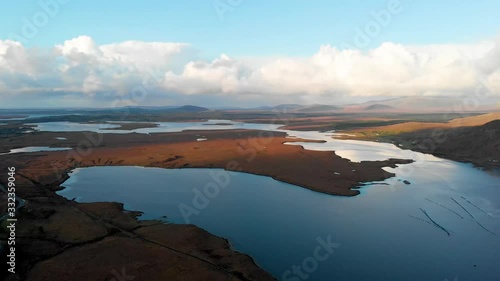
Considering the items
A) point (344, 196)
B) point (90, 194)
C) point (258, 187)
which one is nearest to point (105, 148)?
point (90, 194)

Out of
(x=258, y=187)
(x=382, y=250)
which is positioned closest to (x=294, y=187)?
(x=258, y=187)

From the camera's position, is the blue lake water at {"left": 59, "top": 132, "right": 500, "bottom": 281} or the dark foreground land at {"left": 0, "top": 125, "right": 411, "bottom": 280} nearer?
the dark foreground land at {"left": 0, "top": 125, "right": 411, "bottom": 280}

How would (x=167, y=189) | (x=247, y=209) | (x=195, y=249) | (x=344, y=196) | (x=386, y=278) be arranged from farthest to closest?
1. (x=167, y=189)
2. (x=344, y=196)
3. (x=247, y=209)
4. (x=195, y=249)
5. (x=386, y=278)

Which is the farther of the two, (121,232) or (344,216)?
(344,216)

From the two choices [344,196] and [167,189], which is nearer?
[344,196]

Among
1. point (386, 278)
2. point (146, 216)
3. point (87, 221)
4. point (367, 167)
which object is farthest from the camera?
point (367, 167)

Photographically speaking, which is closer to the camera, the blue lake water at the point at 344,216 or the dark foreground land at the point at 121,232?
the dark foreground land at the point at 121,232

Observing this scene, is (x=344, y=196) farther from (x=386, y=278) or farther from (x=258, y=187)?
(x=386, y=278)

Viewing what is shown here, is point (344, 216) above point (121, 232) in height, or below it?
above
